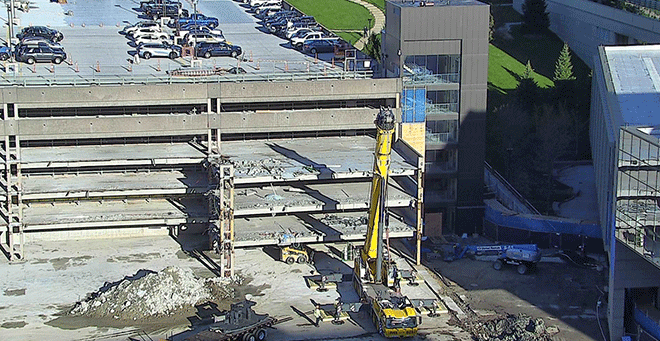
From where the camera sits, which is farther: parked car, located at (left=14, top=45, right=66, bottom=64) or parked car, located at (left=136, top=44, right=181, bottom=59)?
parked car, located at (left=136, top=44, right=181, bottom=59)

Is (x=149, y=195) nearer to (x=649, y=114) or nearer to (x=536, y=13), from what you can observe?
(x=649, y=114)

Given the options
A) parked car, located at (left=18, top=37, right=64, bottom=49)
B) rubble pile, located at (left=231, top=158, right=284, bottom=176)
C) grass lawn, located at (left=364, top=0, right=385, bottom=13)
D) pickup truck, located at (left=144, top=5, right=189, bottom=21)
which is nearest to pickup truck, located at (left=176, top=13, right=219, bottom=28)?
pickup truck, located at (left=144, top=5, right=189, bottom=21)

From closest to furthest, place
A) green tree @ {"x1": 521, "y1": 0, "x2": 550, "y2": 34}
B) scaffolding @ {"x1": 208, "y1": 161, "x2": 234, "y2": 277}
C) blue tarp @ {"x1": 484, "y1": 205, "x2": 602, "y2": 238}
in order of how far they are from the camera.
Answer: scaffolding @ {"x1": 208, "y1": 161, "x2": 234, "y2": 277}
blue tarp @ {"x1": 484, "y1": 205, "x2": 602, "y2": 238}
green tree @ {"x1": 521, "y1": 0, "x2": 550, "y2": 34}

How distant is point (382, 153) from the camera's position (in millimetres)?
49875

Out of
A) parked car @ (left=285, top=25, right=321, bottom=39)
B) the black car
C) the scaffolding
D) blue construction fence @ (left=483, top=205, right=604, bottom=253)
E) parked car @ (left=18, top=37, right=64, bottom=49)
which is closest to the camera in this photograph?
the scaffolding

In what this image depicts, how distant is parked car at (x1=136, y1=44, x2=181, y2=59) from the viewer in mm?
69938

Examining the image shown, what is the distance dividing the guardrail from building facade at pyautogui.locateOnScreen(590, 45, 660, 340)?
17.9m

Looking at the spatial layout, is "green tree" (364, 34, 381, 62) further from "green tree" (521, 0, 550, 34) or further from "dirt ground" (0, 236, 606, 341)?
"dirt ground" (0, 236, 606, 341)

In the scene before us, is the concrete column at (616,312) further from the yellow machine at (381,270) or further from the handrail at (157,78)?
the handrail at (157,78)

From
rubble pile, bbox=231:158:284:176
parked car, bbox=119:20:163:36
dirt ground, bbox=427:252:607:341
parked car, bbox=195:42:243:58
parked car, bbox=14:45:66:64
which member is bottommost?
dirt ground, bbox=427:252:607:341

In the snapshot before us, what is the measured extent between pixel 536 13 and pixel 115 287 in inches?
2361

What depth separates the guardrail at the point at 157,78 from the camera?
60531 millimetres

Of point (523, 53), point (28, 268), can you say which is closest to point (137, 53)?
point (28, 268)

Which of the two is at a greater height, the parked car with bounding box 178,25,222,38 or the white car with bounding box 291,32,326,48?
the parked car with bounding box 178,25,222,38
